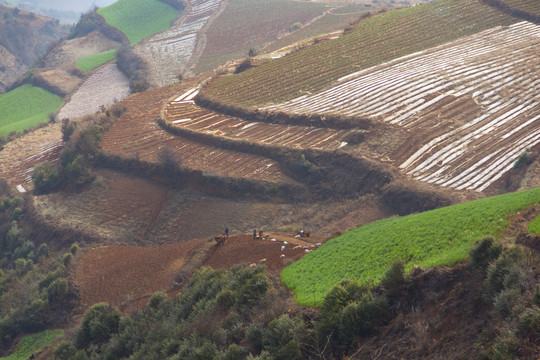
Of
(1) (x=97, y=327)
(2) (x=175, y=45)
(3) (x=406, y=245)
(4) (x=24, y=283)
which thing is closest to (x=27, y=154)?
(4) (x=24, y=283)

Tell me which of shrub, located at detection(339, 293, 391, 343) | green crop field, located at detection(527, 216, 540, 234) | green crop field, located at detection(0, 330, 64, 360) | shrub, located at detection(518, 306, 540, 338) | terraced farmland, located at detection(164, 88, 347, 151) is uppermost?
shrub, located at detection(518, 306, 540, 338)

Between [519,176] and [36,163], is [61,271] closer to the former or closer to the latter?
[36,163]

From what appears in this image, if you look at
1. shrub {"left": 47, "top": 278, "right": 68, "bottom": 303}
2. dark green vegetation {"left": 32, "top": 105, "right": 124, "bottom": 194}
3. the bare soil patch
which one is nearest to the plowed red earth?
shrub {"left": 47, "top": 278, "right": 68, "bottom": 303}

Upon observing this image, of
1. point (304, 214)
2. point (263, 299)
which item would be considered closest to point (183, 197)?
point (304, 214)

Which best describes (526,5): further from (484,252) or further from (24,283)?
(24,283)

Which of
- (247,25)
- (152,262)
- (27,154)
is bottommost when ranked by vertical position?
(152,262)

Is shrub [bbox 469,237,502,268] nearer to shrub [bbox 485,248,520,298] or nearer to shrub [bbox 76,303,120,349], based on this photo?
shrub [bbox 485,248,520,298]
